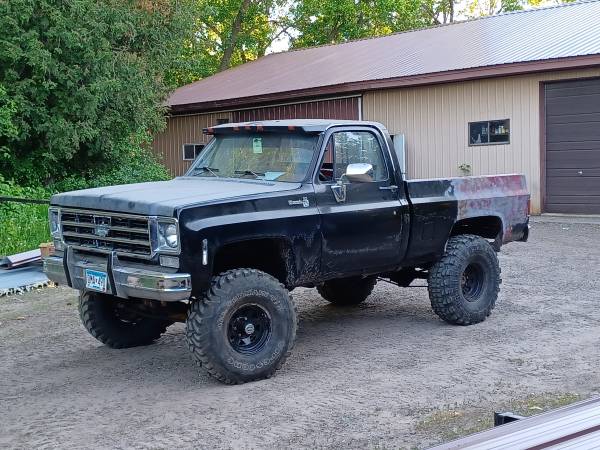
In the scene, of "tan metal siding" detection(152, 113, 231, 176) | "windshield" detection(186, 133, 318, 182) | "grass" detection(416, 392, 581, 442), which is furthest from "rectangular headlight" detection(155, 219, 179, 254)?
"tan metal siding" detection(152, 113, 231, 176)

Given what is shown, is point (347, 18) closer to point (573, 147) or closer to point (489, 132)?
point (489, 132)

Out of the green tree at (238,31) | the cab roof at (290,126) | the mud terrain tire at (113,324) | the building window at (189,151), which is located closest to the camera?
the cab roof at (290,126)

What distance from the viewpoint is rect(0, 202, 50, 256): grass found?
12.6 meters

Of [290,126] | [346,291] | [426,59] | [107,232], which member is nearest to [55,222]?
[107,232]

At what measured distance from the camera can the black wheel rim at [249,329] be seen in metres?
6.18

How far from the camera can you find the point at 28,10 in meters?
16.4

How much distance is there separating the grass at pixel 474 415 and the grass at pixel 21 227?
884 centimetres

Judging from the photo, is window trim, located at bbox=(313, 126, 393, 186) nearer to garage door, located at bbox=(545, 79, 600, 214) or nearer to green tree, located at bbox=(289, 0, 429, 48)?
garage door, located at bbox=(545, 79, 600, 214)

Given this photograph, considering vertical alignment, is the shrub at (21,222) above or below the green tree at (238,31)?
below

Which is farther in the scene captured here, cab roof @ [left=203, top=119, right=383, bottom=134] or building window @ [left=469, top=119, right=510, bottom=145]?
building window @ [left=469, top=119, right=510, bottom=145]

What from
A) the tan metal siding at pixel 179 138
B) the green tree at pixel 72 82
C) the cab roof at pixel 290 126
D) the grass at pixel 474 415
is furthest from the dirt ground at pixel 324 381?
the tan metal siding at pixel 179 138

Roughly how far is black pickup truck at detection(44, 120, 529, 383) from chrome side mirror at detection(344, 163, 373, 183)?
0.07 feet

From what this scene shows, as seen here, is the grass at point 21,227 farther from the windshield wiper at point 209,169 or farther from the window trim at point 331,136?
the window trim at point 331,136

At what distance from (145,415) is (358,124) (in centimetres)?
338
